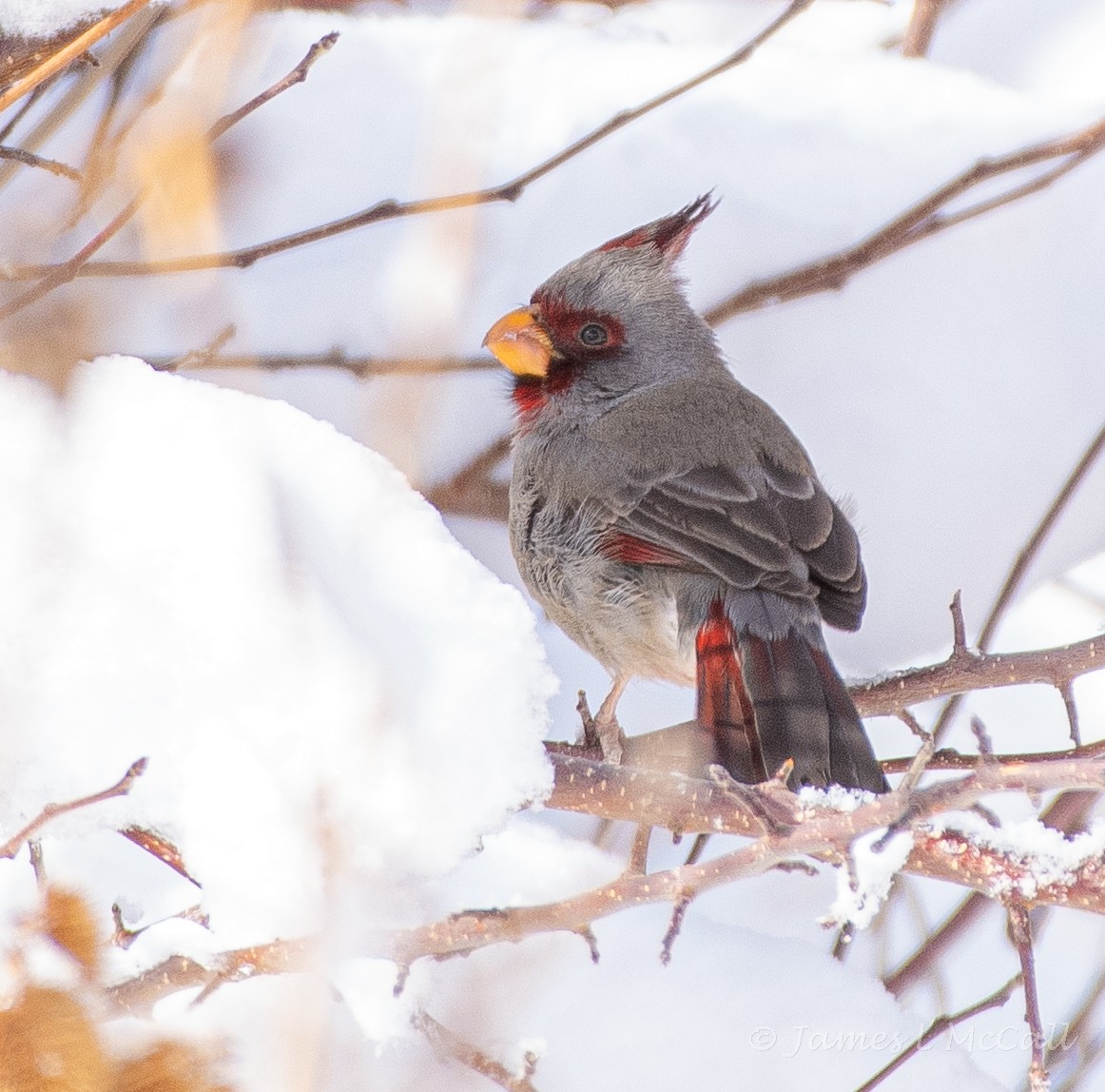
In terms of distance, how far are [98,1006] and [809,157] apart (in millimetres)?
2396

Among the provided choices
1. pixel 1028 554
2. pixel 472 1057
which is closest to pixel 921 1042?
pixel 472 1057

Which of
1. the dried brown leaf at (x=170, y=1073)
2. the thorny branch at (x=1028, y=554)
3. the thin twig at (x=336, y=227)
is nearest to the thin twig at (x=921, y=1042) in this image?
the thorny branch at (x=1028, y=554)

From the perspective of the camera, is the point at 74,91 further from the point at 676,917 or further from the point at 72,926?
the point at 676,917

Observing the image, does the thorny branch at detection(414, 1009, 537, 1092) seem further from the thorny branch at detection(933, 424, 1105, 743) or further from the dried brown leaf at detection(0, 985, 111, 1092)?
the thorny branch at detection(933, 424, 1105, 743)

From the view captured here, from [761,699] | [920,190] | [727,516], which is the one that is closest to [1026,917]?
[761,699]

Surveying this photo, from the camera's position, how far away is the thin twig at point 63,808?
1503mm

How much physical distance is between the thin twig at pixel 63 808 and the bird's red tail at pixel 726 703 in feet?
3.48

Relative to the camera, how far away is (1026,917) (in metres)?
1.62

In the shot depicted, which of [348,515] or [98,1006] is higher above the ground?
[348,515]

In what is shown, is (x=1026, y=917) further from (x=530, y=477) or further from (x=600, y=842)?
(x=530, y=477)

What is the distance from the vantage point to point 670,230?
3096mm

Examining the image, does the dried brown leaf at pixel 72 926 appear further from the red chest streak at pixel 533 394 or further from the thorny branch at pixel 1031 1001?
the red chest streak at pixel 533 394

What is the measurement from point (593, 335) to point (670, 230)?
13.2 inches

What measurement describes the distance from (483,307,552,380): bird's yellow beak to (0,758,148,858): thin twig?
5.48 feet
